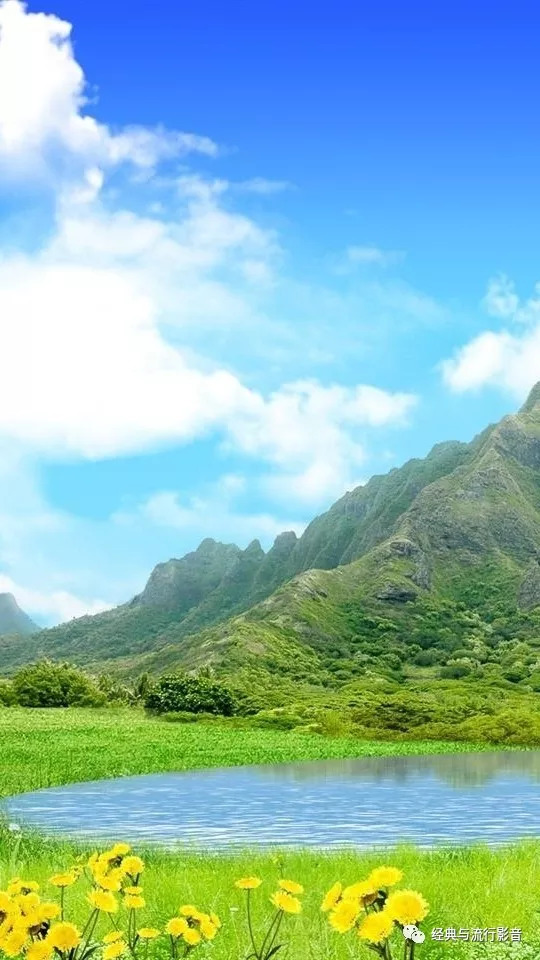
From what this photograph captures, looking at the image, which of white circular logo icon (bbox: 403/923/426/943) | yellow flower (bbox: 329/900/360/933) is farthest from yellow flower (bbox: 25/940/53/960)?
white circular logo icon (bbox: 403/923/426/943)

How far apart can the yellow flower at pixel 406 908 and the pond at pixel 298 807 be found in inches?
525

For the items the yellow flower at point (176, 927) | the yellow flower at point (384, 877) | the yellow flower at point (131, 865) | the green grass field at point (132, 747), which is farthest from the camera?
the green grass field at point (132, 747)

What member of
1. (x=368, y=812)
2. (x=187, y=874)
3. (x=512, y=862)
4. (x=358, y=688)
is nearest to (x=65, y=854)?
(x=187, y=874)

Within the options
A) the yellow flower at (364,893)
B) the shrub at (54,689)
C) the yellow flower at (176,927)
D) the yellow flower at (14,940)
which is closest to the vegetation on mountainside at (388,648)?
the shrub at (54,689)

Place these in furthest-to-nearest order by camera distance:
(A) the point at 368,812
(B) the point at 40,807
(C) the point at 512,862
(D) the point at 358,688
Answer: (D) the point at 358,688 < (B) the point at 40,807 < (A) the point at 368,812 < (C) the point at 512,862

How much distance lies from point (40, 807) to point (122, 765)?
39.6ft

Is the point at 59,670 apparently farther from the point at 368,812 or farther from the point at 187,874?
the point at 187,874

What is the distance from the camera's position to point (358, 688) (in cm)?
10762

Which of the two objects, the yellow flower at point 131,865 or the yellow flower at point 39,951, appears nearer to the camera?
the yellow flower at point 39,951

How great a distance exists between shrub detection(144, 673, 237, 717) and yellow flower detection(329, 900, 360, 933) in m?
75.0

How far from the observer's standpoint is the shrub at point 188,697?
78.3 metres

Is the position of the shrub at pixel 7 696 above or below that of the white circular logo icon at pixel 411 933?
below

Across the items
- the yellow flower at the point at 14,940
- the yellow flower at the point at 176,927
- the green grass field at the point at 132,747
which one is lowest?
the green grass field at the point at 132,747

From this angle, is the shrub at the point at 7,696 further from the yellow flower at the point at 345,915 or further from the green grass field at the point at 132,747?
the yellow flower at the point at 345,915
